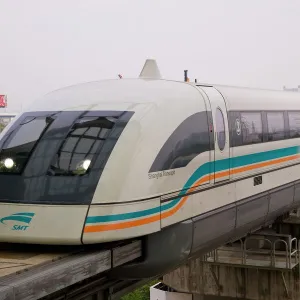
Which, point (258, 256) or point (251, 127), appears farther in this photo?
point (258, 256)

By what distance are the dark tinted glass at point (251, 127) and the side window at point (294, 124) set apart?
6.16 ft

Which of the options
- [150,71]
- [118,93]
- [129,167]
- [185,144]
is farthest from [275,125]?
[129,167]

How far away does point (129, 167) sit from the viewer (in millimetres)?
6289

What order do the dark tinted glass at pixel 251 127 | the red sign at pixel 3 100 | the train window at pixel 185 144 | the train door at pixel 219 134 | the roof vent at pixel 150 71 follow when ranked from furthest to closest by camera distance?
1. the red sign at pixel 3 100
2. the dark tinted glass at pixel 251 127
3. the roof vent at pixel 150 71
4. the train door at pixel 219 134
5. the train window at pixel 185 144

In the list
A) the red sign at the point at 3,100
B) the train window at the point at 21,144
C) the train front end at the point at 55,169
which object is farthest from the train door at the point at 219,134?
the red sign at the point at 3,100

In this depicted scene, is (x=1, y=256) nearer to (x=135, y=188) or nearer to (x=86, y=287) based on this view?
(x=86, y=287)

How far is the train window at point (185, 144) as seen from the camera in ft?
22.2

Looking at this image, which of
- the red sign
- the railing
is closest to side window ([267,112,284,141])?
the railing

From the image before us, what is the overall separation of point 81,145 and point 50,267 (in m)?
1.59

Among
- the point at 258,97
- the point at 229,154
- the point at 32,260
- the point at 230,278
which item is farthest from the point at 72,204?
the point at 230,278

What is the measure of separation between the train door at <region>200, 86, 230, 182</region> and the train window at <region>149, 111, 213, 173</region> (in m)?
0.28

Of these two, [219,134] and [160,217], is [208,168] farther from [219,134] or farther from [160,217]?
[160,217]

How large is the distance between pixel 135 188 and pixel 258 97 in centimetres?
452

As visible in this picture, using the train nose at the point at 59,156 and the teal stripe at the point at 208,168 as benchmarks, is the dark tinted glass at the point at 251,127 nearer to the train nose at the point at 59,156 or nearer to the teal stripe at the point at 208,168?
the teal stripe at the point at 208,168
